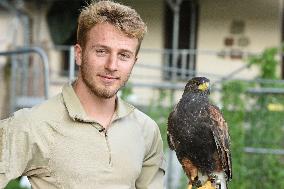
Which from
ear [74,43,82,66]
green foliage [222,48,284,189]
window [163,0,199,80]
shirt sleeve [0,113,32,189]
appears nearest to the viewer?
shirt sleeve [0,113,32,189]

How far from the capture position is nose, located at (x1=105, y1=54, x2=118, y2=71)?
2.58 metres

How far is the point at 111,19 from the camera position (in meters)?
2.60

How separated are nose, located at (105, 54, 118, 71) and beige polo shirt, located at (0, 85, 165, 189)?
233 mm

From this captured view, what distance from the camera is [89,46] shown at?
262 cm

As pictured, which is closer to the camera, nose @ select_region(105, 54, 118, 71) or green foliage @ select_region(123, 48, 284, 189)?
nose @ select_region(105, 54, 118, 71)

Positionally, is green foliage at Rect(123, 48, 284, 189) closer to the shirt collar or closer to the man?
the shirt collar

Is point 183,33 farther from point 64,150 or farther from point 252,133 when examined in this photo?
point 64,150

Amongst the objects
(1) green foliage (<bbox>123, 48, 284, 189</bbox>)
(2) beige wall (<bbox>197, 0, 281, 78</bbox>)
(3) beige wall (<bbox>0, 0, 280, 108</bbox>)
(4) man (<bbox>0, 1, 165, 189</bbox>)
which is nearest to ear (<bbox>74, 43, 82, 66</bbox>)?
(4) man (<bbox>0, 1, 165, 189</bbox>)

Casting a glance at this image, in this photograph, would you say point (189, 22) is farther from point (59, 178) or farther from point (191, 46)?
point (59, 178)

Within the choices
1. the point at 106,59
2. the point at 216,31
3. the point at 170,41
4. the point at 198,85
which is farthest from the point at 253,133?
the point at 170,41

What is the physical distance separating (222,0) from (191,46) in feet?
3.59

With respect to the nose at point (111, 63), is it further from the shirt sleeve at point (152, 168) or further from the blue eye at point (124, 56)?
the shirt sleeve at point (152, 168)

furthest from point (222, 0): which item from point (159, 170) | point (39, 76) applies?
point (159, 170)

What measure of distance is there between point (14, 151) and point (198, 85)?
95 centimetres
